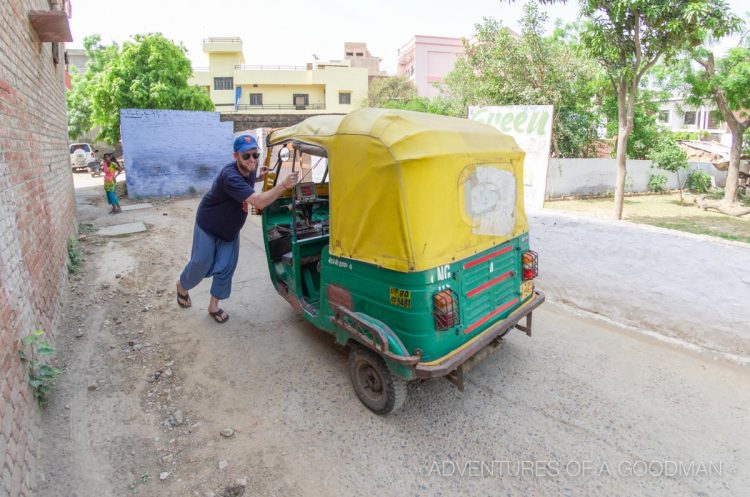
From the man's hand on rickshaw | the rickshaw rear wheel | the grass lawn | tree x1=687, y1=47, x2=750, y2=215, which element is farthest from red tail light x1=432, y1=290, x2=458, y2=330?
tree x1=687, y1=47, x2=750, y2=215

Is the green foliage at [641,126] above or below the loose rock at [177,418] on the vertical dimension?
above

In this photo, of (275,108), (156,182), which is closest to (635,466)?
(156,182)

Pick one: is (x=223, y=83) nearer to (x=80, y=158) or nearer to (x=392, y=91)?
(x=392, y=91)

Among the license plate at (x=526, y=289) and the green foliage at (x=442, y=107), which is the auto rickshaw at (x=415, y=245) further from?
the green foliage at (x=442, y=107)

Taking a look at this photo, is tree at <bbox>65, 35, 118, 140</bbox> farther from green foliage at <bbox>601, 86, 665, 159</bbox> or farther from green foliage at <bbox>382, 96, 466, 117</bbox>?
green foliage at <bbox>601, 86, 665, 159</bbox>

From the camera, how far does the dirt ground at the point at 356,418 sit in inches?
97.6

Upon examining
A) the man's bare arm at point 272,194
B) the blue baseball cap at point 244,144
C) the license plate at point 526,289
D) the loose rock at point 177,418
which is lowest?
the loose rock at point 177,418

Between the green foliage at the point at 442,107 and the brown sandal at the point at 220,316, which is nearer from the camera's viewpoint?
the brown sandal at the point at 220,316

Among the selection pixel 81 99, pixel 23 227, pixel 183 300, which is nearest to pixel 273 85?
pixel 81 99

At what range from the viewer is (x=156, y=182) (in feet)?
42.5

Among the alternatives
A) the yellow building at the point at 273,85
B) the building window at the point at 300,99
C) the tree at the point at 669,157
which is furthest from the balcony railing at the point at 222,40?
the tree at the point at 669,157

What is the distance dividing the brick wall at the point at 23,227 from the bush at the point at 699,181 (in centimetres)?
1789

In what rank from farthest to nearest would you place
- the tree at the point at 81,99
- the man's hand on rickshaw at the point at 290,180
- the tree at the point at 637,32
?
the tree at the point at 81,99
the tree at the point at 637,32
the man's hand on rickshaw at the point at 290,180

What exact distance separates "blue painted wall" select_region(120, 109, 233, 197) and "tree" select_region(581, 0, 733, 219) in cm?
1052
